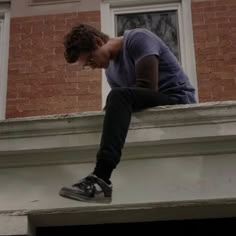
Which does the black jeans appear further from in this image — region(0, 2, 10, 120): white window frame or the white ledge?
region(0, 2, 10, 120): white window frame

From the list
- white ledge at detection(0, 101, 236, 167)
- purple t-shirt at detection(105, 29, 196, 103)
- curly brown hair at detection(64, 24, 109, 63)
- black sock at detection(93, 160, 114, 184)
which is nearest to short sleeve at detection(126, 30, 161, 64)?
purple t-shirt at detection(105, 29, 196, 103)

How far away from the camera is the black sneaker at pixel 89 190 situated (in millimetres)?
4008

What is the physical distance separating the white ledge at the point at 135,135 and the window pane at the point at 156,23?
6.66 ft

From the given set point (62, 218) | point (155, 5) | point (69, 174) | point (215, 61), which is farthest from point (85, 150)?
point (155, 5)

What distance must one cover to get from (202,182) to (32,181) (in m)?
1.24

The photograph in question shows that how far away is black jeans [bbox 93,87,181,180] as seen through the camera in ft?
13.2

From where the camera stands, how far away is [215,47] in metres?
6.37

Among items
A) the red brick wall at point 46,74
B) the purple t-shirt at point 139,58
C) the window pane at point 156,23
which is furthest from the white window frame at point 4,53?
the purple t-shirt at point 139,58

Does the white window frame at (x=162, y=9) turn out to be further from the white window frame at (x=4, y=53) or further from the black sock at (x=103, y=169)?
the black sock at (x=103, y=169)

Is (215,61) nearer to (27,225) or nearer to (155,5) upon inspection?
(155,5)

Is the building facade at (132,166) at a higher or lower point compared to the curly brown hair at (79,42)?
lower

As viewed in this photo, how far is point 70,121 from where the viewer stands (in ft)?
15.9

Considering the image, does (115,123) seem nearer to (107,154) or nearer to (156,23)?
(107,154)

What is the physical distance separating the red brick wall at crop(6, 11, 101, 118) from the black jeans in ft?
5.72
